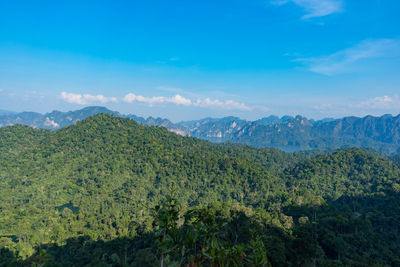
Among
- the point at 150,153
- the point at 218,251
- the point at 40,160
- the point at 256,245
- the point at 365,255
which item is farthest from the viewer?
the point at 150,153

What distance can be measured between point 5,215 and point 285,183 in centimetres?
8755

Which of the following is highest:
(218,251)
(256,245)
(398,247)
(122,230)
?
(218,251)

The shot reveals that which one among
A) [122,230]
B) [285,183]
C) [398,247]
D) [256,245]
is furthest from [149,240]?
[285,183]

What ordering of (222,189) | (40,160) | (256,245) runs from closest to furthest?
(256,245)
(222,189)
(40,160)

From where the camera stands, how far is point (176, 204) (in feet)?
13.3

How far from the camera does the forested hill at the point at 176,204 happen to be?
15.4 ft

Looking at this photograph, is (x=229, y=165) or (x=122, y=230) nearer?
(x=122, y=230)

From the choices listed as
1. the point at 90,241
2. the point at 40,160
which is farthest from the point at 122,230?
the point at 40,160

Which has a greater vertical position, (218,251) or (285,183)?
(218,251)

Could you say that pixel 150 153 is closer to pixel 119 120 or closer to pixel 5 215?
pixel 119 120

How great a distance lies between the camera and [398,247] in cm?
3244

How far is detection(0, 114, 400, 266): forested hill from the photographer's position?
4.68 metres

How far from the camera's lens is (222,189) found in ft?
267

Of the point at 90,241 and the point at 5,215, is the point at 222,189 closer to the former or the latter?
the point at 90,241
